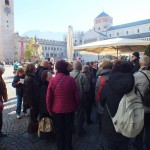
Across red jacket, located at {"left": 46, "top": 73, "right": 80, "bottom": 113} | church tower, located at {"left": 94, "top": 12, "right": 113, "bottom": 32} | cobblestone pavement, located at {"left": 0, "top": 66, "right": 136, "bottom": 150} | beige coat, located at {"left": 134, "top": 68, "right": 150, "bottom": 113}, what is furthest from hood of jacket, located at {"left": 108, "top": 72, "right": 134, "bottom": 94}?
church tower, located at {"left": 94, "top": 12, "right": 113, "bottom": 32}

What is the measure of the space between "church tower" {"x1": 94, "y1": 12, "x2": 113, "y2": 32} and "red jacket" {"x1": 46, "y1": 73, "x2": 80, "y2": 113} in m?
87.1

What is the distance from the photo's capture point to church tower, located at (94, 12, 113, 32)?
3550 inches

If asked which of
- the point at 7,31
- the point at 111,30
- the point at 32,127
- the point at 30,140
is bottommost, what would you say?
the point at 30,140

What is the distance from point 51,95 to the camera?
414 cm

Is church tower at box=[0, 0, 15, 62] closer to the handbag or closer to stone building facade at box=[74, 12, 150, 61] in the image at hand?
stone building facade at box=[74, 12, 150, 61]

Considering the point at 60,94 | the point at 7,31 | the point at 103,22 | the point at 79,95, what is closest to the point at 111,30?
the point at 103,22

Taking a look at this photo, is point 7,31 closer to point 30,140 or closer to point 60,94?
point 30,140

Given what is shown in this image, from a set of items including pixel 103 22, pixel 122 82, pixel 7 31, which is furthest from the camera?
pixel 103 22

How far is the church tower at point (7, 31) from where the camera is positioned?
77.4 m

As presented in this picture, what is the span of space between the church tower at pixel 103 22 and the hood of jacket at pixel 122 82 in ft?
289

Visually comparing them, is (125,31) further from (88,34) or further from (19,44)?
(19,44)

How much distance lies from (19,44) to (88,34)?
25116 millimetres

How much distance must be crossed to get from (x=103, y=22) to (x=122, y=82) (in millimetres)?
91076

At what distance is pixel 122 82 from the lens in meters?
2.87
